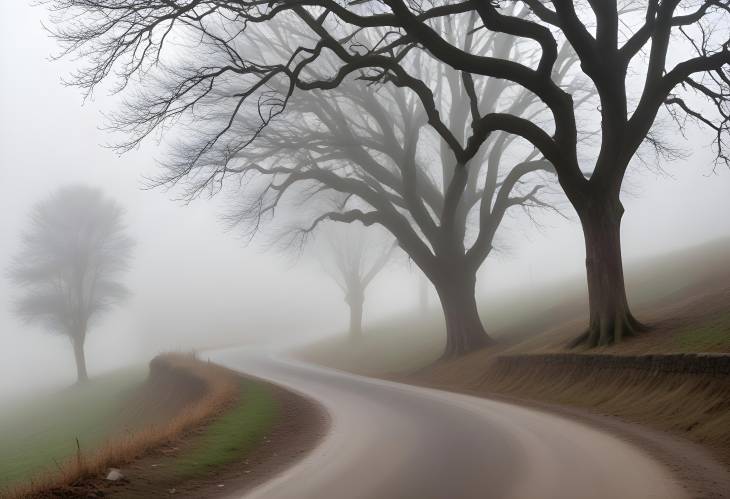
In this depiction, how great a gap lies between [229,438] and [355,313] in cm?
3303

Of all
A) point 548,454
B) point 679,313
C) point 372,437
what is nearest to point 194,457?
point 372,437

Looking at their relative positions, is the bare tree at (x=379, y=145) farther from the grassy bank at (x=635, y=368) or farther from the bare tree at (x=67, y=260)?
the bare tree at (x=67, y=260)

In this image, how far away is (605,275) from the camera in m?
14.4

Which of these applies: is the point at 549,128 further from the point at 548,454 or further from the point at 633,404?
the point at 548,454

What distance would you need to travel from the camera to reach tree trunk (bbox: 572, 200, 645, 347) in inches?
558

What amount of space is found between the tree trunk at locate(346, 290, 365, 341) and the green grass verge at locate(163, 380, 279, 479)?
27029 mm

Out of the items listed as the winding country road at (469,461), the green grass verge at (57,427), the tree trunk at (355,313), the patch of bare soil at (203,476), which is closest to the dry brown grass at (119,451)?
the patch of bare soil at (203,476)

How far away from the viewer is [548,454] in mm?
7648

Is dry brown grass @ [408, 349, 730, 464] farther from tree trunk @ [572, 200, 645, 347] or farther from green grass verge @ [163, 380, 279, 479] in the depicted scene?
green grass verge @ [163, 380, 279, 479]

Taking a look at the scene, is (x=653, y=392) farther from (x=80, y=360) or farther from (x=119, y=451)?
(x=80, y=360)

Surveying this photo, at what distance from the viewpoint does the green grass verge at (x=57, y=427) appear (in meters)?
15.7

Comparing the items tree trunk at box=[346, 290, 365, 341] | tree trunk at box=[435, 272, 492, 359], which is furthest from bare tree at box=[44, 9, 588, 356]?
tree trunk at box=[346, 290, 365, 341]

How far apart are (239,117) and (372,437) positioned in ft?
51.2

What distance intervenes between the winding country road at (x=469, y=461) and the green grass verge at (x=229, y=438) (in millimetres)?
1052
